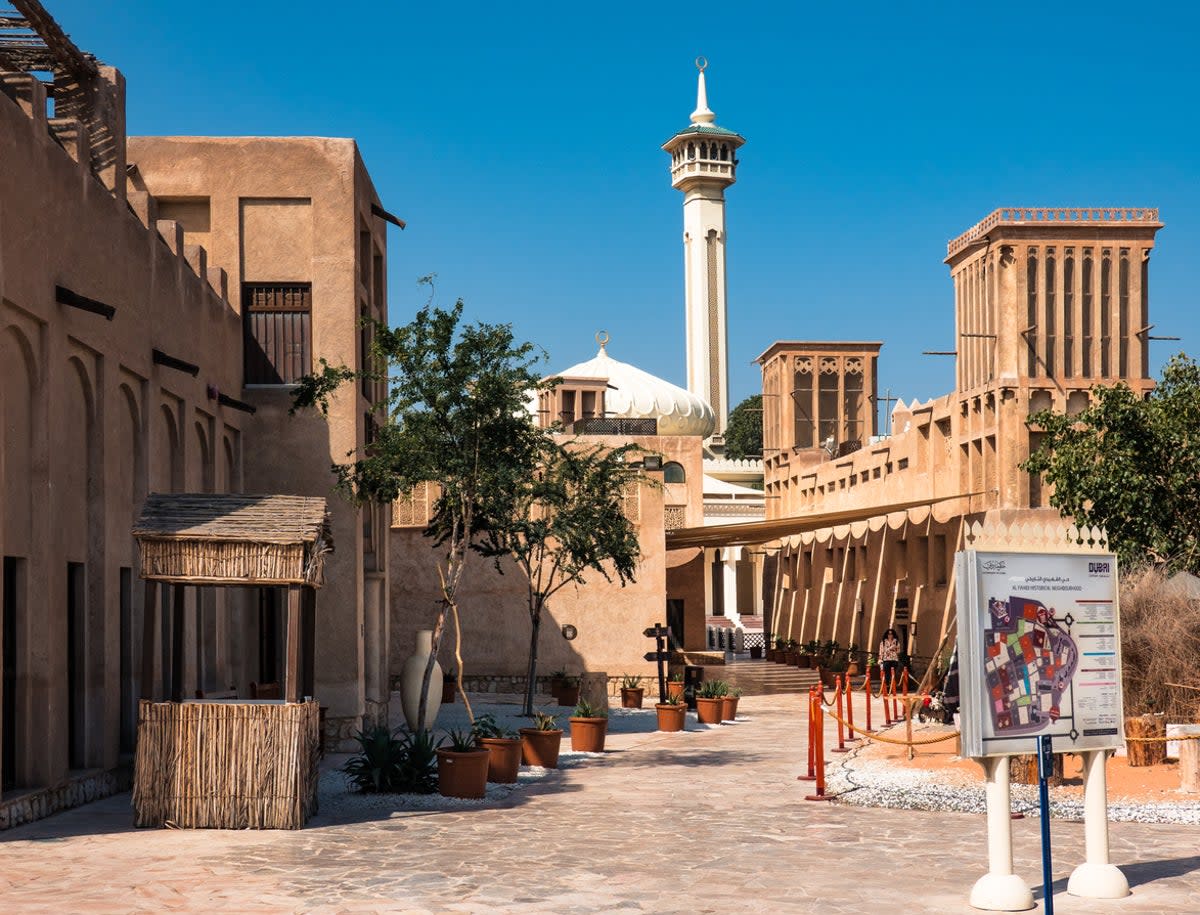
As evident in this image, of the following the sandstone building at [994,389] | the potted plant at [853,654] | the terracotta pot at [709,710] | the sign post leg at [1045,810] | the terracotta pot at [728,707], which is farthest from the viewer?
the potted plant at [853,654]

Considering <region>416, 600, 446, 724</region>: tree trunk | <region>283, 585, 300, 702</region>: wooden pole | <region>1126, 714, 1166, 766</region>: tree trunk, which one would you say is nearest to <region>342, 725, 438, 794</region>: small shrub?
<region>416, 600, 446, 724</region>: tree trunk

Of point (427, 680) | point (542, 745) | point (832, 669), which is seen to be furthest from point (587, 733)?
point (832, 669)

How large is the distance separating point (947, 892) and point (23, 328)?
873cm

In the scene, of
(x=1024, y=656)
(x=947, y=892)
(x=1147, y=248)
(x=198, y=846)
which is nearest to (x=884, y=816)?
(x=947, y=892)

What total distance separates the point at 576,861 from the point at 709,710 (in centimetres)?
1513

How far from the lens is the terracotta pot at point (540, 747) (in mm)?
18641

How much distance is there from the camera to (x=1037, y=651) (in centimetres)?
1008

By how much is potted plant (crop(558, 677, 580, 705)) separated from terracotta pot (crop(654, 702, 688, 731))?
16.8 ft

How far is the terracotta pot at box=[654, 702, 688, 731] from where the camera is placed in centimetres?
2456

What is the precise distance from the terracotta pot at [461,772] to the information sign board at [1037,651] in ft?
21.8

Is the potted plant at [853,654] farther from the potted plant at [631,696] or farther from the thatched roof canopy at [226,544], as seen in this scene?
the thatched roof canopy at [226,544]

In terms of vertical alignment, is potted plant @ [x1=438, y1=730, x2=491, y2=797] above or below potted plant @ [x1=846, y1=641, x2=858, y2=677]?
above

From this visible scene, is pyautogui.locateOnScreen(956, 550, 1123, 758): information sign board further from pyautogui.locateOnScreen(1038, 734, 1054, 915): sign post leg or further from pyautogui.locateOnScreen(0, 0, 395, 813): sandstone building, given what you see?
pyautogui.locateOnScreen(0, 0, 395, 813): sandstone building

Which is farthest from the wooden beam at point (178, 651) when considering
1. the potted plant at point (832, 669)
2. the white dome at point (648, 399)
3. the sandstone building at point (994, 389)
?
the white dome at point (648, 399)
